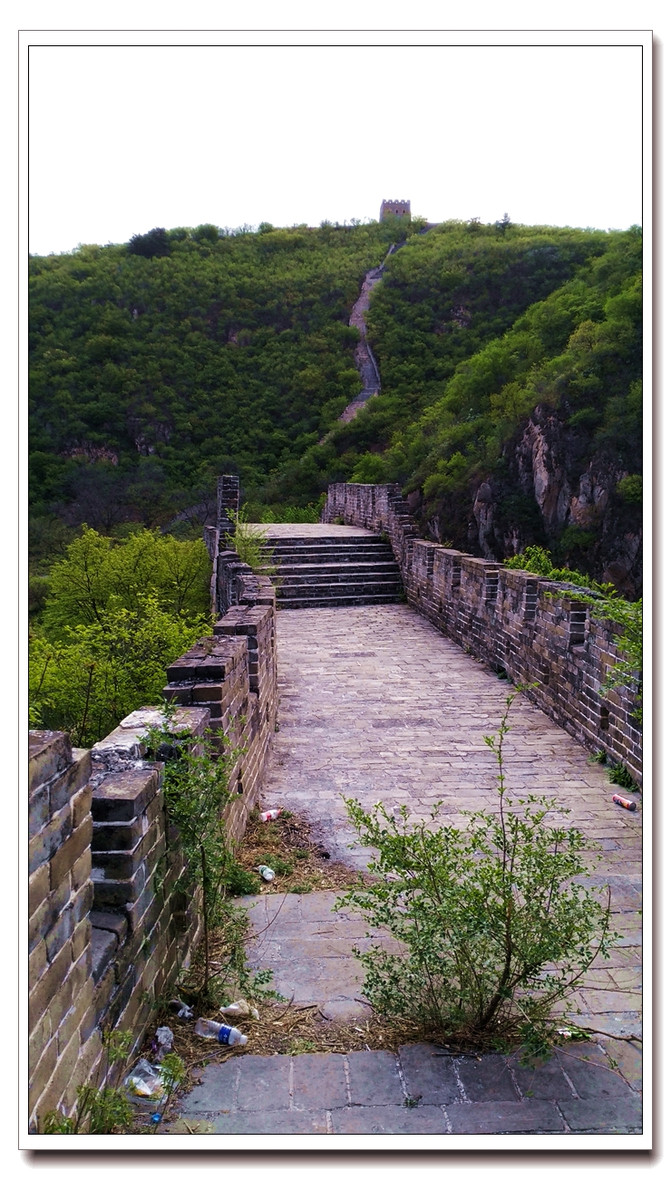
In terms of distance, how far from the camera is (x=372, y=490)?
16516 millimetres

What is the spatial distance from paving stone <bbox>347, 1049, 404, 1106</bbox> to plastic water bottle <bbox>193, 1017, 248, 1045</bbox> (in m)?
0.36

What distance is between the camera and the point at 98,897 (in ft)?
7.98

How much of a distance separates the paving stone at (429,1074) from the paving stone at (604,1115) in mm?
313

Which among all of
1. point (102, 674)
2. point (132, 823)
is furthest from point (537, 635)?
point (102, 674)

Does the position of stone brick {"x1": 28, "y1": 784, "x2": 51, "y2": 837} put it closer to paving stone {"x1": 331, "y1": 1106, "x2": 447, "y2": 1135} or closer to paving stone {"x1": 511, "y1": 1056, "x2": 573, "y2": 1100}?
paving stone {"x1": 331, "y1": 1106, "x2": 447, "y2": 1135}

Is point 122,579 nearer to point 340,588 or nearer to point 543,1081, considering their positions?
point 340,588

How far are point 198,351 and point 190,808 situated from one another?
47.8 m

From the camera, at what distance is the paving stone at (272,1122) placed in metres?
2.21

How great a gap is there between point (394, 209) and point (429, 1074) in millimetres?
68327

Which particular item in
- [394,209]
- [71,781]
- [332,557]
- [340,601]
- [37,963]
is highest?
[394,209]

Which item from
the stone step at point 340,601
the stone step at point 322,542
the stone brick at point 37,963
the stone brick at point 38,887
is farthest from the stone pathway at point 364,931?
the stone step at point 322,542

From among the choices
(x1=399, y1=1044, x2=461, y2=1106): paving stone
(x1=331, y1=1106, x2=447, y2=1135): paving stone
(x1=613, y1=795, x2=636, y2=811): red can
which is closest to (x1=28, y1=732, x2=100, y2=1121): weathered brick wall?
(x1=331, y1=1106, x2=447, y2=1135): paving stone

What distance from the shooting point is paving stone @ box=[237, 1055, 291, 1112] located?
2293 millimetres

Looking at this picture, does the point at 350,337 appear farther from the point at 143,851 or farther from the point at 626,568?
the point at 143,851
